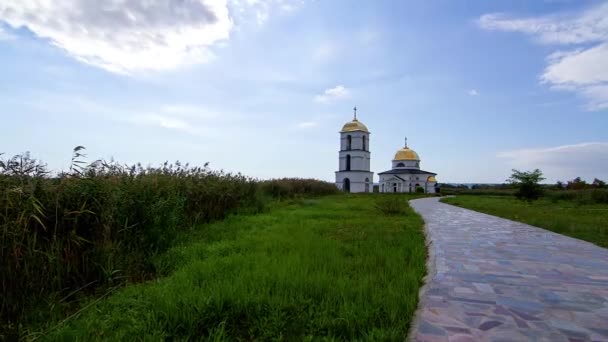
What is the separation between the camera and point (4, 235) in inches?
134

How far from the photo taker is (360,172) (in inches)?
1795

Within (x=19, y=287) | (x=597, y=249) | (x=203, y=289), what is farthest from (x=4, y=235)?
(x=597, y=249)

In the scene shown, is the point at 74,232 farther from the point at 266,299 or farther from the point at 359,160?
the point at 359,160

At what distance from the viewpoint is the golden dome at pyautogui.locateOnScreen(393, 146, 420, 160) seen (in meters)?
54.3

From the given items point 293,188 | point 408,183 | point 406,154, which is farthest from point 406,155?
point 293,188

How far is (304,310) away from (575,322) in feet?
7.26

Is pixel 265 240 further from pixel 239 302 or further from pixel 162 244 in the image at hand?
pixel 239 302

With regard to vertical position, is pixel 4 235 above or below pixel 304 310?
above

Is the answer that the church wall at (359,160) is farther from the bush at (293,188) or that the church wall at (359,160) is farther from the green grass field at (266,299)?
the green grass field at (266,299)

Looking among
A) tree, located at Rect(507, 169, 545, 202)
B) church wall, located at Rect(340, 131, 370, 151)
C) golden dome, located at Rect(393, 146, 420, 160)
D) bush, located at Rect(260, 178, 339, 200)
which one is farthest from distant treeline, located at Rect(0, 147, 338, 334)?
golden dome, located at Rect(393, 146, 420, 160)

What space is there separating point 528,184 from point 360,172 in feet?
86.9

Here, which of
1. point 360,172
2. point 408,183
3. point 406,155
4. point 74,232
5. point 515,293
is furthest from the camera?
point 406,155

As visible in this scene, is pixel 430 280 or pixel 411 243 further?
pixel 411 243

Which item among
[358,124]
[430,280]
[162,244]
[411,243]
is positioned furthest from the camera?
[358,124]
